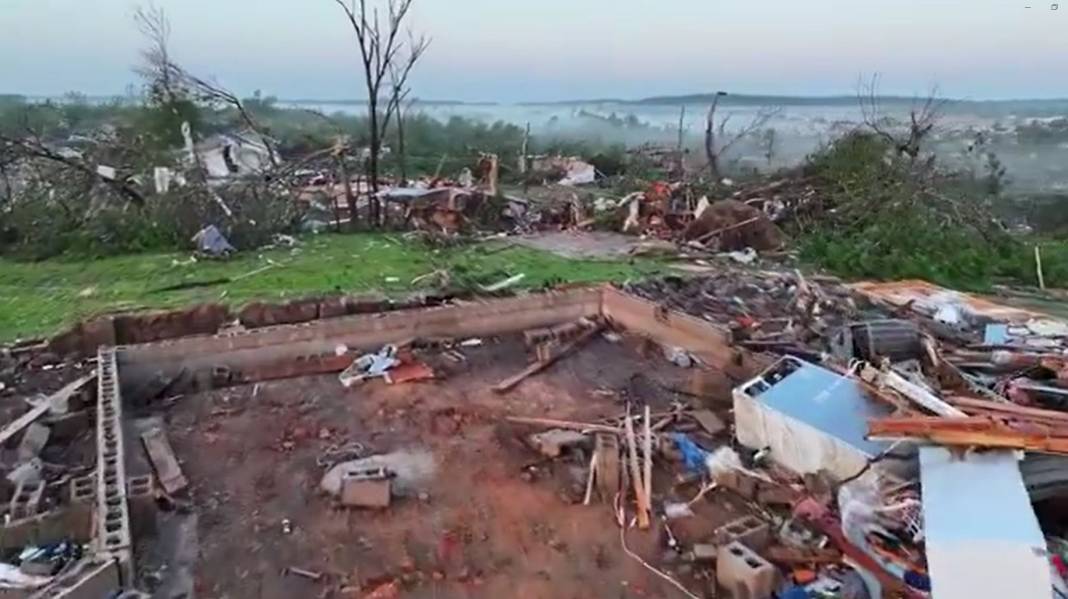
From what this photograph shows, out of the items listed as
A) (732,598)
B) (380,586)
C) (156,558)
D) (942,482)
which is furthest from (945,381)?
(156,558)

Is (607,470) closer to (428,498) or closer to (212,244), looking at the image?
(428,498)

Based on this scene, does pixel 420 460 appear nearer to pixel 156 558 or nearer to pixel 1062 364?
pixel 156 558

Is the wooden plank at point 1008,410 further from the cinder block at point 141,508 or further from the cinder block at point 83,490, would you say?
the cinder block at point 83,490

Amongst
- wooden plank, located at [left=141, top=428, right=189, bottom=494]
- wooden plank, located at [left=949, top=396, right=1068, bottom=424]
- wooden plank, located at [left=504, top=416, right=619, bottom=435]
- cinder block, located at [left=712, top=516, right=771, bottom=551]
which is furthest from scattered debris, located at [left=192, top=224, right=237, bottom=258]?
wooden plank, located at [left=949, top=396, right=1068, bottom=424]

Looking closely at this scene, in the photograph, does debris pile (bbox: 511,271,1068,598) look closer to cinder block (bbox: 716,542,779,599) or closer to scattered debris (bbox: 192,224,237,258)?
cinder block (bbox: 716,542,779,599)

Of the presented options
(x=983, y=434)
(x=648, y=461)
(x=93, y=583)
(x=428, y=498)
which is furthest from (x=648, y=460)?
(x=93, y=583)

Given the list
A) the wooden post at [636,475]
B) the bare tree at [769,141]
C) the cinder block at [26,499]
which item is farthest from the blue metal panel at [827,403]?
the bare tree at [769,141]
